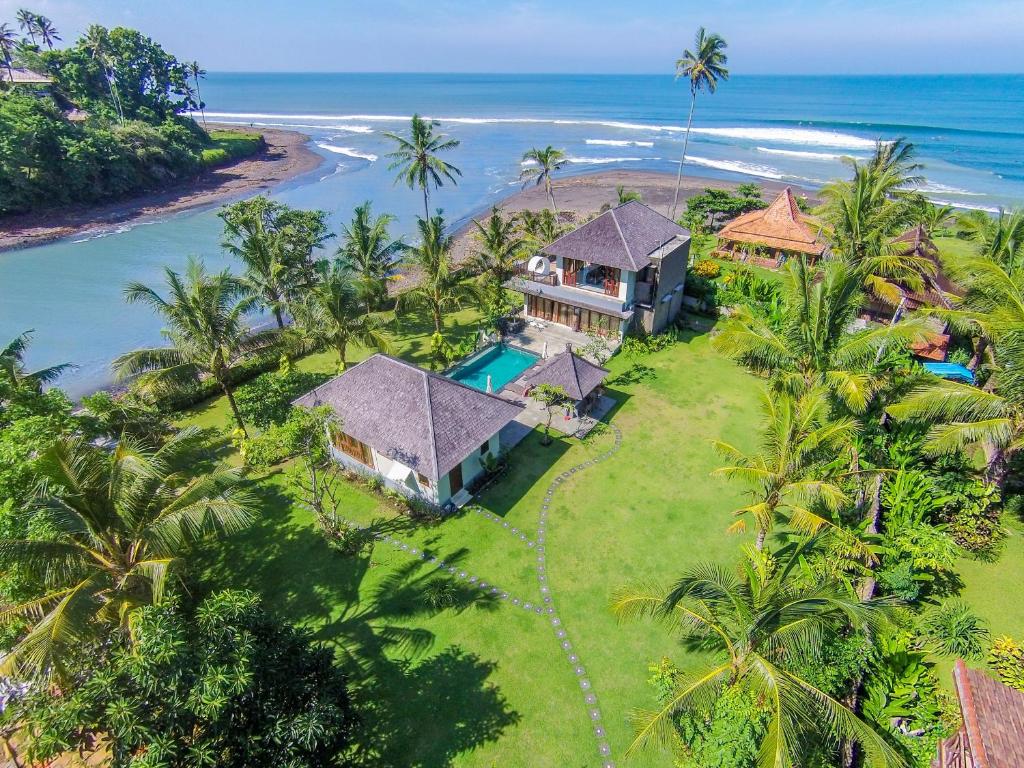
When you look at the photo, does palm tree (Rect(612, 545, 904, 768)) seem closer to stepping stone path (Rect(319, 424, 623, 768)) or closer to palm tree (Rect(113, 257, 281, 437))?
stepping stone path (Rect(319, 424, 623, 768))

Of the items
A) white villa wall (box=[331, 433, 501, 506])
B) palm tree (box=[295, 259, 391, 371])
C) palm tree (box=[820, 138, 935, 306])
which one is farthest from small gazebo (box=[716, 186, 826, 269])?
palm tree (box=[295, 259, 391, 371])

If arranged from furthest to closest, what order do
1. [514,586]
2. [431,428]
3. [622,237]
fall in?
1. [622,237]
2. [431,428]
3. [514,586]

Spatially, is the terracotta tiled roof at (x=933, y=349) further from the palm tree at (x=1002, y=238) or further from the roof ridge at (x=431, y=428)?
the roof ridge at (x=431, y=428)

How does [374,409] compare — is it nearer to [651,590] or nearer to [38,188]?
[651,590]

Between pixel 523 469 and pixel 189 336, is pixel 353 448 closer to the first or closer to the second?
pixel 523 469

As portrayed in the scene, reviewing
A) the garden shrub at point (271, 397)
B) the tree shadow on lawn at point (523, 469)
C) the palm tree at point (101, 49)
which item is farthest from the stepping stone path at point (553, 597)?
the palm tree at point (101, 49)

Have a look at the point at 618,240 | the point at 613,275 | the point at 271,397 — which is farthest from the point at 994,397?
the point at 271,397

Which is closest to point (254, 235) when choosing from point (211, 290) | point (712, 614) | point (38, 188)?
point (211, 290)
